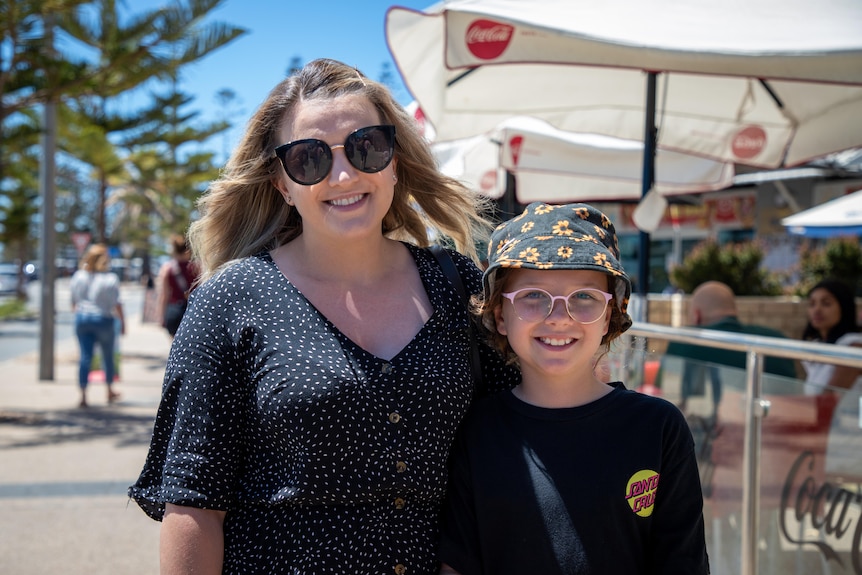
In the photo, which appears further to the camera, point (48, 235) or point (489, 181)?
point (48, 235)

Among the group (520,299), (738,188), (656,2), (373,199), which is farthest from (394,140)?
(738,188)

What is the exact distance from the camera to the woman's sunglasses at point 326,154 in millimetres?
1804

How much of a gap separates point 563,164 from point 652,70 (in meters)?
3.13

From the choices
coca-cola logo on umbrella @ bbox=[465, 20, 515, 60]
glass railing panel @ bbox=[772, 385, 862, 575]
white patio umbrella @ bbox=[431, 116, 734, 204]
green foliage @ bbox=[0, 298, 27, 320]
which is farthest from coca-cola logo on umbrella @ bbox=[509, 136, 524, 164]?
green foliage @ bbox=[0, 298, 27, 320]

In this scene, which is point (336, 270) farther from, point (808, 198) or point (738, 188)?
point (738, 188)

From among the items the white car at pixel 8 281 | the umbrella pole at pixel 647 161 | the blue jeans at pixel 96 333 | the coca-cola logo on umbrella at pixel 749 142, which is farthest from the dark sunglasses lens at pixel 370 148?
the white car at pixel 8 281

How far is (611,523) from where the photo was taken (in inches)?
63.9

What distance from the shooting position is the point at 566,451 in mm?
1666

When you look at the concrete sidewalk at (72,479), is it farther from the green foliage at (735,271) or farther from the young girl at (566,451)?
the green foliage at (735,271)

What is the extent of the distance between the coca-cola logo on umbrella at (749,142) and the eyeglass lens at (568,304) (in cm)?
384

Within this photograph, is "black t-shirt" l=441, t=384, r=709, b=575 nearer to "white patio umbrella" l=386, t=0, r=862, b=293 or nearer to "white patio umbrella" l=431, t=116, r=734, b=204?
"white patio umbrella" l=386, t=0, r=862, b=293

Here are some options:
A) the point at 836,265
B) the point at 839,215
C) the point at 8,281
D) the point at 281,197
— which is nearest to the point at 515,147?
the point at 839,215

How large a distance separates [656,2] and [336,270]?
7.28 feet

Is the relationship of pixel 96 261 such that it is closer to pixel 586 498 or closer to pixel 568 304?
pixel 568 304
